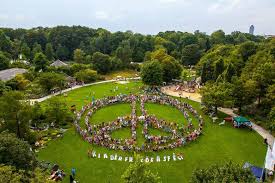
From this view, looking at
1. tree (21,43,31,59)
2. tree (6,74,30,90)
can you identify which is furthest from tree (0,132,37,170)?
tree (21,43,31,59)

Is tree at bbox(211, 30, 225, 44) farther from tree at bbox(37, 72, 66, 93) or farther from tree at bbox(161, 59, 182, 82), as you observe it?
tree at bbox(37, 72, 66, 93)

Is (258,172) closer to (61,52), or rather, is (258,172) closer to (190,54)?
(190,54)

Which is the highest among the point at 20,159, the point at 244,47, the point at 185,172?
the point at 244,47

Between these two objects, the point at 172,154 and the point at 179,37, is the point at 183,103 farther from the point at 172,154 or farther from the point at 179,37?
the point at 179,37

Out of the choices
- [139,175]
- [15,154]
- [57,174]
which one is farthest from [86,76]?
[139,175]

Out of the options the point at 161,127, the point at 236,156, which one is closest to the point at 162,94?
the point at 161,127
